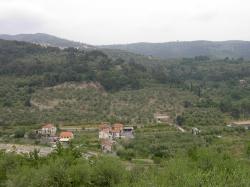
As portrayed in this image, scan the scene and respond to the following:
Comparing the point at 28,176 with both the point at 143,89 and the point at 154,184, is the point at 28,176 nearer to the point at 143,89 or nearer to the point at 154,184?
the point at 154,184

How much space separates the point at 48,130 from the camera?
57469mm

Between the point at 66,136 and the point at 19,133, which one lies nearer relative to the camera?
the point at 66,136

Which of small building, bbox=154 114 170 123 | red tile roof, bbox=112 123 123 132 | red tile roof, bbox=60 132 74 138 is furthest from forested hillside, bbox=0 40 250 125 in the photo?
red tile roof, bbox=60 132 74 138

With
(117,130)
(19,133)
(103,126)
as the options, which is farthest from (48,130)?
(117,130)

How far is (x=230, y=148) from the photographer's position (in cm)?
4744

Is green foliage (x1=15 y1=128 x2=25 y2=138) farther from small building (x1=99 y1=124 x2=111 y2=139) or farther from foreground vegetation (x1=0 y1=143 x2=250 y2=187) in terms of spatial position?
foreground vegetation (x1=0 y1=143 x2=250 y2=187)

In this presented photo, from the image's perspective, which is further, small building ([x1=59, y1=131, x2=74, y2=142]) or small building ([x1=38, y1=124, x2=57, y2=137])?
small building ([x1=38, y1=124, x2=57, y2=137])

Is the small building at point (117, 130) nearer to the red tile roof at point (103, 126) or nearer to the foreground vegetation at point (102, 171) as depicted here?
the red tile roof at point (103, 126)

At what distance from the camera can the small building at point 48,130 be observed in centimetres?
5700

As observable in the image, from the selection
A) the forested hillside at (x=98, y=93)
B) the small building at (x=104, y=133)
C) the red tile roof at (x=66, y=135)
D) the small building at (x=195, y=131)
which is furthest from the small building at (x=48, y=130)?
the small building at (x=195, y=131)

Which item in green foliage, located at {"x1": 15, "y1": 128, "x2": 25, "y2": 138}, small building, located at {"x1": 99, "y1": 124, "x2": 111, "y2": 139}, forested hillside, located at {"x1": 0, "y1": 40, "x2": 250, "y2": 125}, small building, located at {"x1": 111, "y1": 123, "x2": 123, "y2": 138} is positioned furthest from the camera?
forested hillside, located at {"x1": 0, "y1": 40, "x2": 250, "y2": 125}

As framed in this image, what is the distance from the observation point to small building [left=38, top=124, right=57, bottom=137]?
2244 inches

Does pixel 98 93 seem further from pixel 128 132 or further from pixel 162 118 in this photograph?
pixel 128 132

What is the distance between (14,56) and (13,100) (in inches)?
1124
